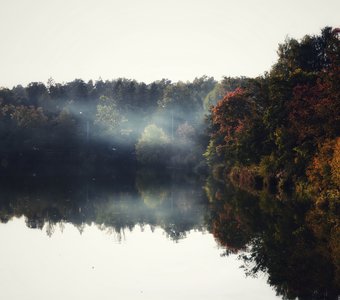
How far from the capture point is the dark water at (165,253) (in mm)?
15758

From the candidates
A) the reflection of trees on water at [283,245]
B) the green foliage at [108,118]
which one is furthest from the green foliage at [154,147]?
the reflection of trees on water at [283,245]

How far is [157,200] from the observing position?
45062 millimetres

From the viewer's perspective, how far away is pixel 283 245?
21.1 m

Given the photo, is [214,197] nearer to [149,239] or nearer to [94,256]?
[149,239]

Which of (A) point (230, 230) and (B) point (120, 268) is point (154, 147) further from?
(B) point (120, 268)

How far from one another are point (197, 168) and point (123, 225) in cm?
7174

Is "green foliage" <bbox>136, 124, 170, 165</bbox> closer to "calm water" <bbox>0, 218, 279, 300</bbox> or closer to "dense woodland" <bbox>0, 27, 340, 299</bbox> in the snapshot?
"dense woodland" <bbox>0, 27, 340, 299</bbox>

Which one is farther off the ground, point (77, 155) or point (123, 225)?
point (77, 155)

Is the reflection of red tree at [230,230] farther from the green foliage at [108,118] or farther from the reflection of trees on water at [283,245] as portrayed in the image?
the green foliage at [108,118]

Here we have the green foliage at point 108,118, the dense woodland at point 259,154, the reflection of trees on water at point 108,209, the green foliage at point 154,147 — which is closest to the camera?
the dense woodland at point 259,154

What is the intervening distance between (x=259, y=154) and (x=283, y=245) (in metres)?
31.6

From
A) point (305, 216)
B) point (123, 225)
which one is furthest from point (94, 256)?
point (305, 216)

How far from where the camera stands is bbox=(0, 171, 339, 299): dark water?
1576cm

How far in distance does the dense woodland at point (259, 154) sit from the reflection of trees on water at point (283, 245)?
1.9 inches
